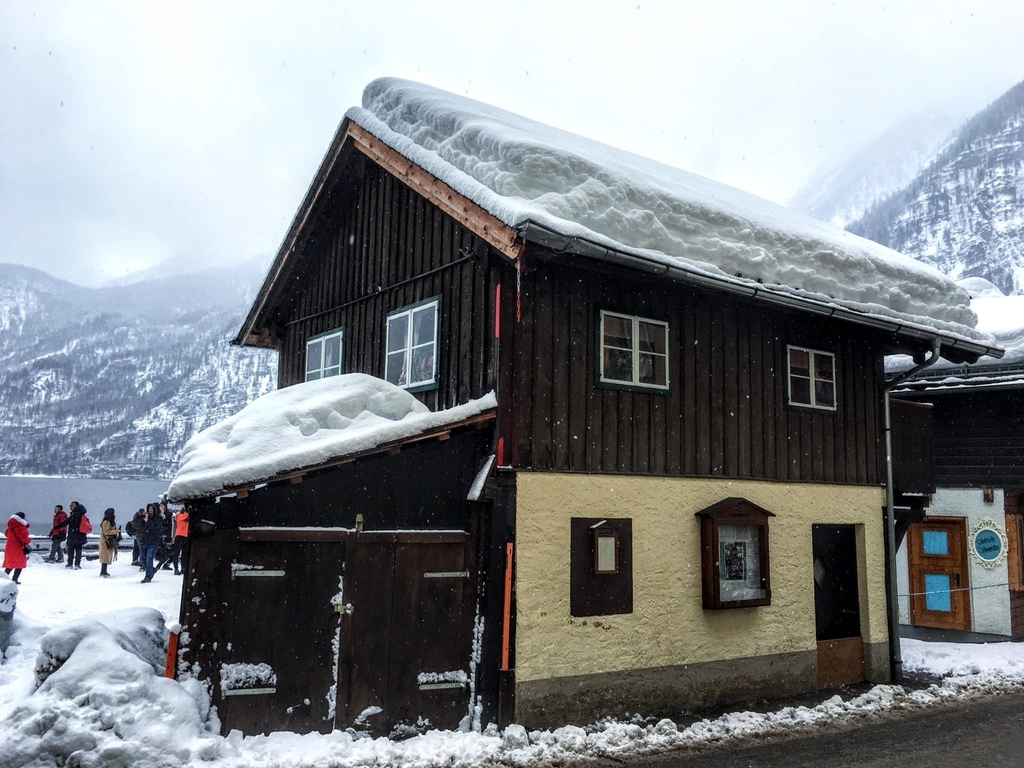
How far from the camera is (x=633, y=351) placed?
33.3 ft

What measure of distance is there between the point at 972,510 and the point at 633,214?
434 inches

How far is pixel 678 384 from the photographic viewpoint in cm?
1054

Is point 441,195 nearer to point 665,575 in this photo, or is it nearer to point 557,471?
point 557,471

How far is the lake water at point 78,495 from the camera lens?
103 metres

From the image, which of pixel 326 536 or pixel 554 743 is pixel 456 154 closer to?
pixel 326 536

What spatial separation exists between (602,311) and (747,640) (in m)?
4.68

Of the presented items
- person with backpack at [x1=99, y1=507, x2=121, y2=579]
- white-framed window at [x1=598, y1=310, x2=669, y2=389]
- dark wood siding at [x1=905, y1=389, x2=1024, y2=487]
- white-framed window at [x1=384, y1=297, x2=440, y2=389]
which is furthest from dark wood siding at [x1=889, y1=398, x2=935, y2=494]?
person with backpack at [x1=99, y1=507, x2=121, y2=579]

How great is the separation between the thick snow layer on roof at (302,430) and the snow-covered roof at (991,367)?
466 inches

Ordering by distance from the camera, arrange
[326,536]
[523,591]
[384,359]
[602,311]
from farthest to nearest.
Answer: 1. [384,359]
2. [602,311]
3. [523,591]
4. [326,536]

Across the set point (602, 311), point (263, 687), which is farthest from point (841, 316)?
point (263, 687)

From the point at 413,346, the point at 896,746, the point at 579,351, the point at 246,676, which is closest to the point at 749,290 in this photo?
the point at 579,351

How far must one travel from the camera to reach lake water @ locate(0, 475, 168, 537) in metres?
103

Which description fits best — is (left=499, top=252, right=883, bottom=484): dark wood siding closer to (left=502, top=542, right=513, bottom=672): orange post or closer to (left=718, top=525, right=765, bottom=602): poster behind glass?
(left=718, top=525, right=765, bottom=602): poster behind glass

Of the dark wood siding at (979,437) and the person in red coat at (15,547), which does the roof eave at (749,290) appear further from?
the person in red coat at (15,547)
